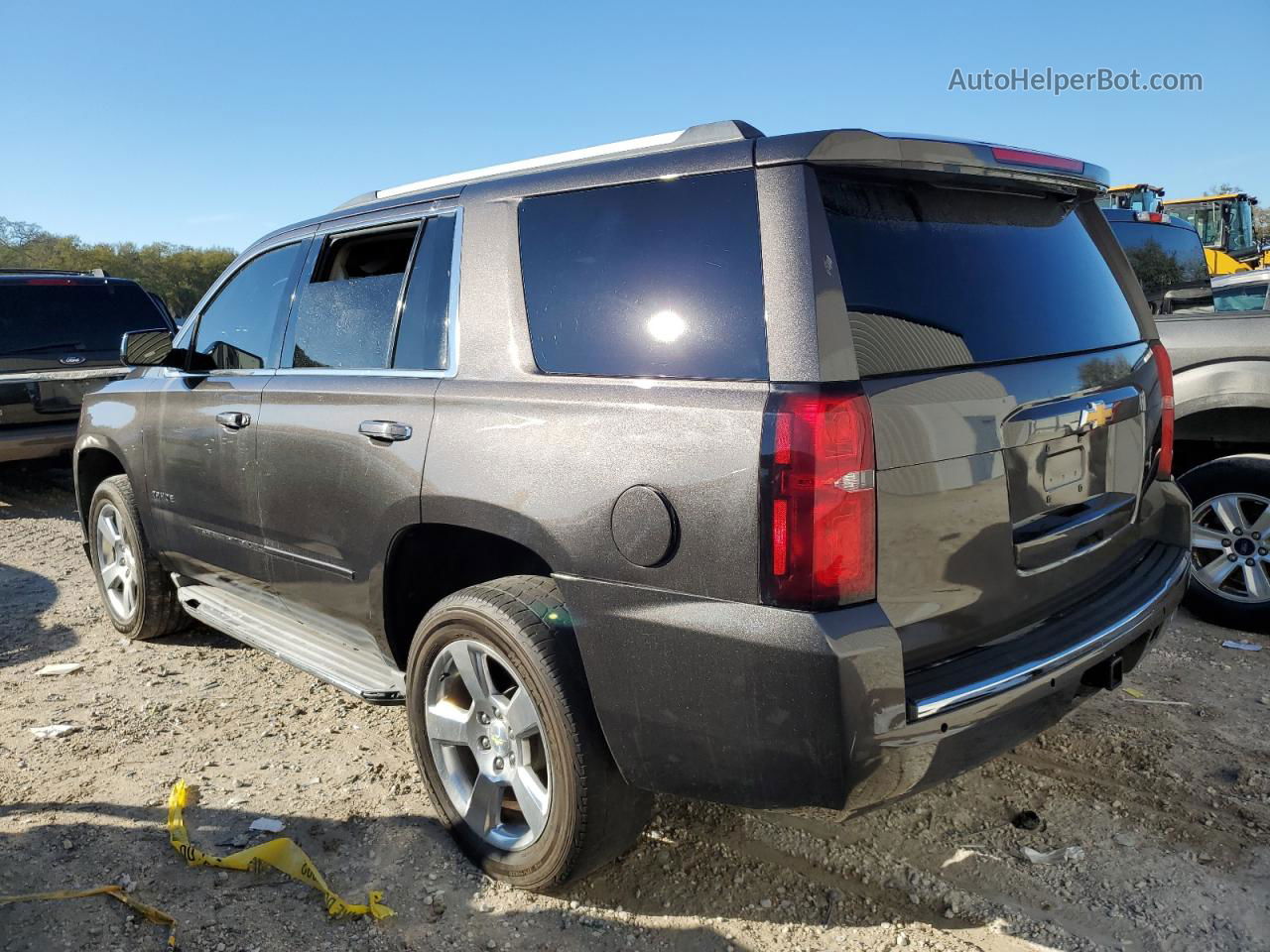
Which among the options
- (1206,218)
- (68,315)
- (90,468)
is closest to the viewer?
(90,468)

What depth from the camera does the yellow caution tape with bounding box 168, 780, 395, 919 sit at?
263 centimetres

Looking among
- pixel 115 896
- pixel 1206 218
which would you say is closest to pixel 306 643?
pixel 115 896

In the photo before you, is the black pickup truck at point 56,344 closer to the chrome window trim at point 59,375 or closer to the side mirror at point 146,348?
the chrome window trim at point 59,375

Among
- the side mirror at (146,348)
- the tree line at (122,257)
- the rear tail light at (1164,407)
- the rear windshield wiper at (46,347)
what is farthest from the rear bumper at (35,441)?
the tree line at (122,257)

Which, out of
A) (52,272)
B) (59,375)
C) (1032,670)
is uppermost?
(52,272)

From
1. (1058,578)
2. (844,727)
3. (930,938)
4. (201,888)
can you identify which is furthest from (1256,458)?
(201,888)

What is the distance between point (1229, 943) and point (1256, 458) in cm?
276

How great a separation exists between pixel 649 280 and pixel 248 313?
233 cm

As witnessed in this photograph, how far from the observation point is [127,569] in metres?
4.86

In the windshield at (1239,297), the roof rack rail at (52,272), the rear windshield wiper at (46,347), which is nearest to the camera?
the windshield at (1239,297)

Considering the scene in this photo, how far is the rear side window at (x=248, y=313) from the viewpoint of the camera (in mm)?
3789

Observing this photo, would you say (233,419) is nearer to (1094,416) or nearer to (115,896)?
(115,896)

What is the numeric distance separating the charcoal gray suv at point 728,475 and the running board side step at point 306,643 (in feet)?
0.09

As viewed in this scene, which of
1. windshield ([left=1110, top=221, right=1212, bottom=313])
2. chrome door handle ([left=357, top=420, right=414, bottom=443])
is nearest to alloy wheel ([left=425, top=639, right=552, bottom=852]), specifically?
chrome door handle ([left=357, top=420, right=414, bottom=443])
